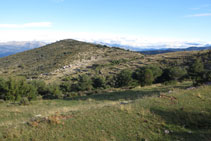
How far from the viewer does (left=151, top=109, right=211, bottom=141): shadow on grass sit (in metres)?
6.09

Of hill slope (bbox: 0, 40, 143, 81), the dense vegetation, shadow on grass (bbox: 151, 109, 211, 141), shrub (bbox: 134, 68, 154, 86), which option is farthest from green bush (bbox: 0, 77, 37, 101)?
hill slope (bbox: 0, 40, 143, 81)

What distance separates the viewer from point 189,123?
23.2 ft

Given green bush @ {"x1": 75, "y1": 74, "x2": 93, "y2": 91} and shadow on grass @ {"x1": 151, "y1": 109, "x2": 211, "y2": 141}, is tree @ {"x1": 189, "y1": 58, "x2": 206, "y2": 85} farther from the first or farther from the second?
green bush @ {"x1": 75, "y1": 74, "x2": 93, "y2": 91}

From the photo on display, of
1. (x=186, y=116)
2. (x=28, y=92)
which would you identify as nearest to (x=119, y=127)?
(x=186, y=116)

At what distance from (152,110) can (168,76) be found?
2785 centimetres

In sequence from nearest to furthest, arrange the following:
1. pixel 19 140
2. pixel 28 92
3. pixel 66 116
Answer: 1. pixel 19 140
2. pixel 66 116
3. pixel 28 92

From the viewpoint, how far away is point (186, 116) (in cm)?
755

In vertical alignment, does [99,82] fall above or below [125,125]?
below

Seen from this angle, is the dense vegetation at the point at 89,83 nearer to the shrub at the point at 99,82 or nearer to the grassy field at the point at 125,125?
the shrub at the point at 99,82

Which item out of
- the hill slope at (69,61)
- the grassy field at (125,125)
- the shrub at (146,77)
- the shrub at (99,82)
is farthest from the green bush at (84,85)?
the hill slope at (69,61)

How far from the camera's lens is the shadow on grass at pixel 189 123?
20.0 feet

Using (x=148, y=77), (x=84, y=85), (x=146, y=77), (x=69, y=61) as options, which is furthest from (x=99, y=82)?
(x=69, y=61)

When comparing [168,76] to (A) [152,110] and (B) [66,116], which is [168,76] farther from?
(B) [66,116]

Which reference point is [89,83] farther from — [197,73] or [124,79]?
[197,73]
